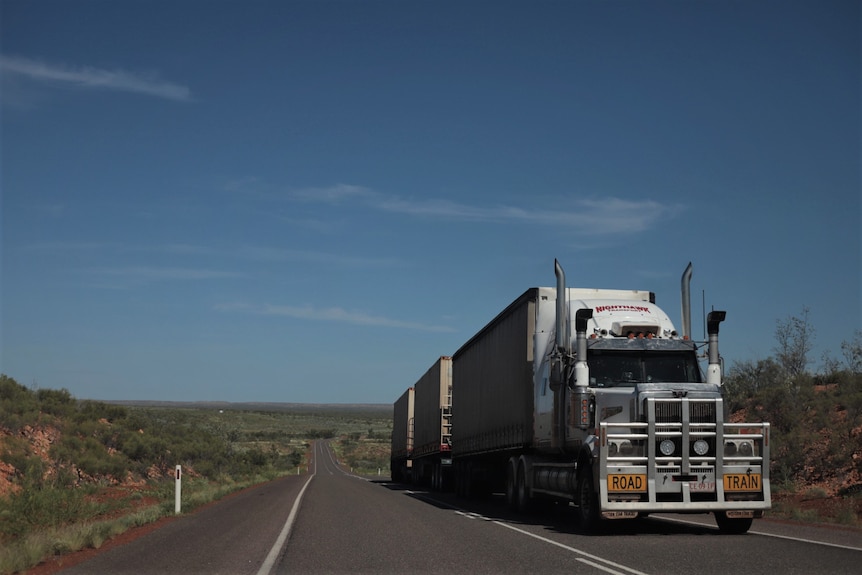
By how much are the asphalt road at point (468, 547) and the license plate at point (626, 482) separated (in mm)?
822

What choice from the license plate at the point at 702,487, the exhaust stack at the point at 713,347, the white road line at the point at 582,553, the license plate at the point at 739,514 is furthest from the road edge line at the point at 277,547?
the exhaust stack at the point at 713,347

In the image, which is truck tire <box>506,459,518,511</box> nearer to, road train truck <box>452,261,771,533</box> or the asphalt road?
road train truck <box>452,261,771,533</box>

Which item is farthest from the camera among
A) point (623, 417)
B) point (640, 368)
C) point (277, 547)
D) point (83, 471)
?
point (83, 471)

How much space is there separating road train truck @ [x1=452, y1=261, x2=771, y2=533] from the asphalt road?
2.24ft

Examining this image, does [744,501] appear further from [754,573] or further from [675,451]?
[754,573]

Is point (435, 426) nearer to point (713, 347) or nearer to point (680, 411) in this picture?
point (713, 347)

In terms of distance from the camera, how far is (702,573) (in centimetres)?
1023

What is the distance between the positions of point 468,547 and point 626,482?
317cm

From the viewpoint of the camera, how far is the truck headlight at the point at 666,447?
14570 mm

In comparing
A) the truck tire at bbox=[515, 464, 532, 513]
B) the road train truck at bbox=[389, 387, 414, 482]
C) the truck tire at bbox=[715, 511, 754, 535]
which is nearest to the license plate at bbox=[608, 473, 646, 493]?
the truck tire at bbox=[715, 511, 754, 535]

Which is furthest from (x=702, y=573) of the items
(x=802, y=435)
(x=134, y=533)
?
(x=802, y=435)

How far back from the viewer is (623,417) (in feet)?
50.2

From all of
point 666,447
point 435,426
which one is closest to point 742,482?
point 666,447

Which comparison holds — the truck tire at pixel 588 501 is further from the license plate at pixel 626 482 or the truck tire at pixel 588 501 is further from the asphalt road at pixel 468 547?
the license plate at pixel 626 482
